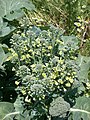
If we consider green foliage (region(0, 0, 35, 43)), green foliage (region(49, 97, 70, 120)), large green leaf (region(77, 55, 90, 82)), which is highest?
green foliage (region(0, 0, 35, 43))

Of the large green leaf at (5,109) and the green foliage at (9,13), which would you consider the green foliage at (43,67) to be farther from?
the green foliage at (9,13)

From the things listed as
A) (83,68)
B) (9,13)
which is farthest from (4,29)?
(83,68)

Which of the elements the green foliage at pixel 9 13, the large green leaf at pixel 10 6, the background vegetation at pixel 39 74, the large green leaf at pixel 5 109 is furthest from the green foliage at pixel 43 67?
the large green leaf at pixel 10 6

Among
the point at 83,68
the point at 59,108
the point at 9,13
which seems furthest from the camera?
the point at 9,13

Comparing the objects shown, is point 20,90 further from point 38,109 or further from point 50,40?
point 50,40

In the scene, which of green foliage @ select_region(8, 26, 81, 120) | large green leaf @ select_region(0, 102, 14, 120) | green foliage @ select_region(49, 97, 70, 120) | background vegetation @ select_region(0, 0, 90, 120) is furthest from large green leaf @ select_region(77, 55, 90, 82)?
large green leaf @ select_region(0, 102, 14, 120)

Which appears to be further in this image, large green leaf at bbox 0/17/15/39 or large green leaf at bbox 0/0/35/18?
large green leaf at bbox 0/0/35/18

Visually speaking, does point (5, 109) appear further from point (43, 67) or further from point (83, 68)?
point (83, 68)

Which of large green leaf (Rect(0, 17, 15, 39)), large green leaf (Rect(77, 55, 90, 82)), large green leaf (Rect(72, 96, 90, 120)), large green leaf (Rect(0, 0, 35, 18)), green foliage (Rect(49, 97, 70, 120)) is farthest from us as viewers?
large green leaf (Rect(0, 0, 35, 18))

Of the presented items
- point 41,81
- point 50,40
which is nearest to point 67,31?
point 50,40

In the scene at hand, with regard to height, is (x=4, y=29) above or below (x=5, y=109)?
above

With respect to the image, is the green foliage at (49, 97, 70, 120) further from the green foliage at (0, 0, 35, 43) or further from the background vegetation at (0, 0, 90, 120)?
the green foliage at (0, 0, 35, 43)
